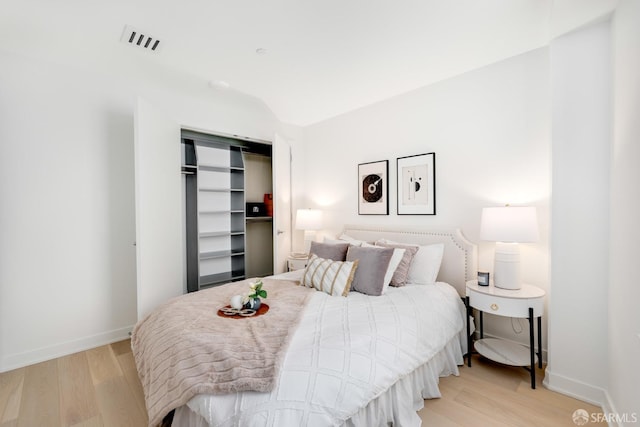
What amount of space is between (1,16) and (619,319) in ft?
14.2

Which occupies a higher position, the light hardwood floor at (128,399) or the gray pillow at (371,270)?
the gray pillow at (371,270)

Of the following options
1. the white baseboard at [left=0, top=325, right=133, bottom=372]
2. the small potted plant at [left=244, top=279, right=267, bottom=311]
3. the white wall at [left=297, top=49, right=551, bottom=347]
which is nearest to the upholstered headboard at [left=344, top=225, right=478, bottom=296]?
the white wall at [left=297, top=49, right=551, bottom=347]

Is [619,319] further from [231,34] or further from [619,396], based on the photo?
[231,34]

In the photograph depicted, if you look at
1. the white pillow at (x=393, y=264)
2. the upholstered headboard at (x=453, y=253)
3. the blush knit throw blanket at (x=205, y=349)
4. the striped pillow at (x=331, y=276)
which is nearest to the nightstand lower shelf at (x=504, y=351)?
the upholstered headboard at (x=453, y=253)

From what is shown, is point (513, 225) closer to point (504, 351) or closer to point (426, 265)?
point (426, 265)

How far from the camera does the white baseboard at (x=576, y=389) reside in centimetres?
180

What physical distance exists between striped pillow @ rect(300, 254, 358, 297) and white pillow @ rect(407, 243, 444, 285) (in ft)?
1.95

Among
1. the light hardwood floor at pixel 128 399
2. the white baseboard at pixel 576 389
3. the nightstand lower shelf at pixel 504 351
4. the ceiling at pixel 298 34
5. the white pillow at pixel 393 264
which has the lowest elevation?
the light hardwood floor at pixel 128 399

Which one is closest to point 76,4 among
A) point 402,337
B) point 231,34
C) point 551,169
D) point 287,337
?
point 231,34

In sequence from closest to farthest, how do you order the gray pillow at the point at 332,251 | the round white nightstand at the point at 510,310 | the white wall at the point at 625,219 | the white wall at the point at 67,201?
the white wall at the point at 625,219, the round white nightstand at the point at 510,310, the white wall at the point at 67,201, the gray pillow at the point at 332,251

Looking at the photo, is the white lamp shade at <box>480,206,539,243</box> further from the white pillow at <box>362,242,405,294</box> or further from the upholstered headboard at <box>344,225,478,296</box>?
the white pillow at <box>362,242,405,294</box>

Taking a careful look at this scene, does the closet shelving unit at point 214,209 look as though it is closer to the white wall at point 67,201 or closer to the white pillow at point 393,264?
the white wall at point 67,201

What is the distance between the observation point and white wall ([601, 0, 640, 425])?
4.47ft

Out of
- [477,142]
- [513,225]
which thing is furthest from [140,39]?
[513,225]
